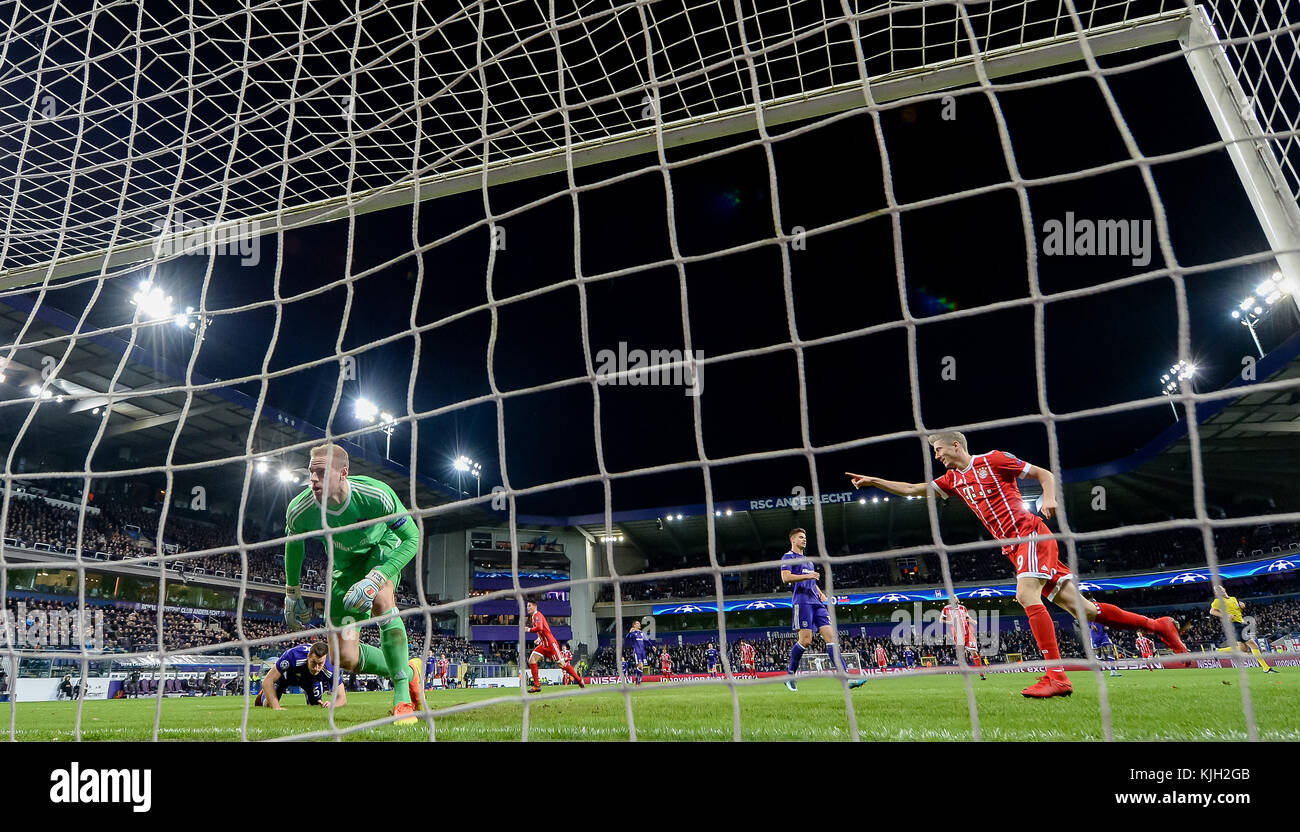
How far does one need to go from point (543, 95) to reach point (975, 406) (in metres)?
29.6

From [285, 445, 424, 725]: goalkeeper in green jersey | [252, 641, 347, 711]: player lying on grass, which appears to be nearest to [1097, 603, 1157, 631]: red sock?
[285, 445, 424, 725]: goalkeeper in green jersey

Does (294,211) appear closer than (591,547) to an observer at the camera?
Yes

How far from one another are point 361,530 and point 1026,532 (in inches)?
166

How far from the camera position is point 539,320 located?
25.4 meters

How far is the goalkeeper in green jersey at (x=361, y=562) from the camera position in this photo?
13.4ft

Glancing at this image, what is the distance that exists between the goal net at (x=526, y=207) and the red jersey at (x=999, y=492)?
2.38ft

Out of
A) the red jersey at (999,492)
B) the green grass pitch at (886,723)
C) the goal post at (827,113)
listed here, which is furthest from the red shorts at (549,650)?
the goal post at (827,113)

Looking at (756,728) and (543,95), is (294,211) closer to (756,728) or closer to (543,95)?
(543,95)

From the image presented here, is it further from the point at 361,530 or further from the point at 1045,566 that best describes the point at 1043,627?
the point at 361,530

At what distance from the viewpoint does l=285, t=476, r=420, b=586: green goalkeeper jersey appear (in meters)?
4.26

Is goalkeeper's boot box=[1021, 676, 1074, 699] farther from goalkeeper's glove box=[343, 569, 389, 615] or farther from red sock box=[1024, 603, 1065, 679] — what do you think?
goalkeeper's glove box=[343, 569, 389, 615]

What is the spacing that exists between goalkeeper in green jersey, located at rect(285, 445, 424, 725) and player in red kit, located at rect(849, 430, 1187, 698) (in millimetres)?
2840

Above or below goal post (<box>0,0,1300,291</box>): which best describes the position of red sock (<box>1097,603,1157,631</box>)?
below
